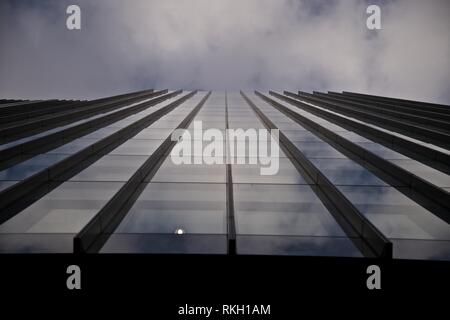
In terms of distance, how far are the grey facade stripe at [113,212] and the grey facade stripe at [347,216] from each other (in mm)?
6118

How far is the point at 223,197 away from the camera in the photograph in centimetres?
1236

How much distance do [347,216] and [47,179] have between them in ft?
32.9

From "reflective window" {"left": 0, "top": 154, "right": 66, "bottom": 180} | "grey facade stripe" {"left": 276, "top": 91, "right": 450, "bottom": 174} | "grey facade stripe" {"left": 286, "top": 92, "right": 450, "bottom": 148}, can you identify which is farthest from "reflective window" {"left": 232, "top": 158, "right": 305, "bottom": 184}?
"grey facade stripe" {"left": 286, "top": 92, "right": 450, "bottom": 148}

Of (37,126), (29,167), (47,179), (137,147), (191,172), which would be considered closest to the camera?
(47,179)

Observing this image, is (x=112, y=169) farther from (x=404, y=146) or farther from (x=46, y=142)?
(x=404, y=146)

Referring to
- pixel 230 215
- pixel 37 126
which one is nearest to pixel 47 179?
pixel 230 215

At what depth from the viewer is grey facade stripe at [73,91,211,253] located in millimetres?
9005

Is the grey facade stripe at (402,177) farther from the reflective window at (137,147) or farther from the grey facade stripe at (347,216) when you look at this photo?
the reflective window at (137,147)

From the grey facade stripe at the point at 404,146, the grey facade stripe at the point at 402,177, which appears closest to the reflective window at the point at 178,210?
the grey facade stripe at the point at 402,177

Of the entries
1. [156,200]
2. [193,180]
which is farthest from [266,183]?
[156,200]

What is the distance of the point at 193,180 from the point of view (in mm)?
13719

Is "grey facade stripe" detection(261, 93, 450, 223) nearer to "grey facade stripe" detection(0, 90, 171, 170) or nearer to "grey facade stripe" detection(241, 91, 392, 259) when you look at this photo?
"grey facade stripe" detection(241, 91, 392, 259)

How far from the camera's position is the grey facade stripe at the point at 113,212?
9.01 metres

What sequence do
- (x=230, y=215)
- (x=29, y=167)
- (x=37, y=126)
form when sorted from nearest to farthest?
(x=230, y=215) → (x=29, y=167) → (x=37, y=126)
